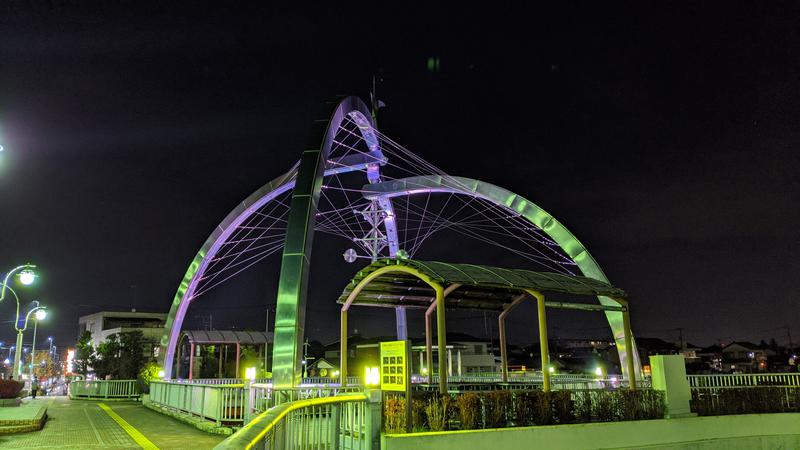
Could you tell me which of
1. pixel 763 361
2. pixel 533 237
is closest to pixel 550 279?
pixel 533 237

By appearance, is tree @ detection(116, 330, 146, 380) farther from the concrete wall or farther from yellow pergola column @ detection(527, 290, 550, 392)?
the concrete wall

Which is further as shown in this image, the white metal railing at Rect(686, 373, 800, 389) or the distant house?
the distant house

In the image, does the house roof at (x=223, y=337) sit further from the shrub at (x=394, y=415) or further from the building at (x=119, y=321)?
the building at (x=119, y=321)

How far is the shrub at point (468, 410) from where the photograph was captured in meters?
10.8

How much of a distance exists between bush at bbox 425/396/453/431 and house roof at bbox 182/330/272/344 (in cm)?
2380

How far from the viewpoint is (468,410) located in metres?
10.9

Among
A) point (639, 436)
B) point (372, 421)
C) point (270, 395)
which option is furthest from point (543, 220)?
point (372, 421)

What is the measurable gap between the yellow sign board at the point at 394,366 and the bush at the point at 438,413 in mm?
A: 712

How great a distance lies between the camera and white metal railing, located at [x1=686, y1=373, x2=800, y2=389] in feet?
Result: 62.9

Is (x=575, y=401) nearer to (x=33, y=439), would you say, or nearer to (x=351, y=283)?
(x=351, y=283)

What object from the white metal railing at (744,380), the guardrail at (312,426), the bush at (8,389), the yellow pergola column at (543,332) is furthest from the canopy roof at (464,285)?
the bush at (8,389)

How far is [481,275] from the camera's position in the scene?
44.2ft

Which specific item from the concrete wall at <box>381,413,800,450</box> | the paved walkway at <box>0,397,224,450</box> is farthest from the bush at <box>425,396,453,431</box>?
the paved walkway at <box>0,397,224,450</box>

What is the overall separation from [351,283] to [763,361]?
8576 centimetres
